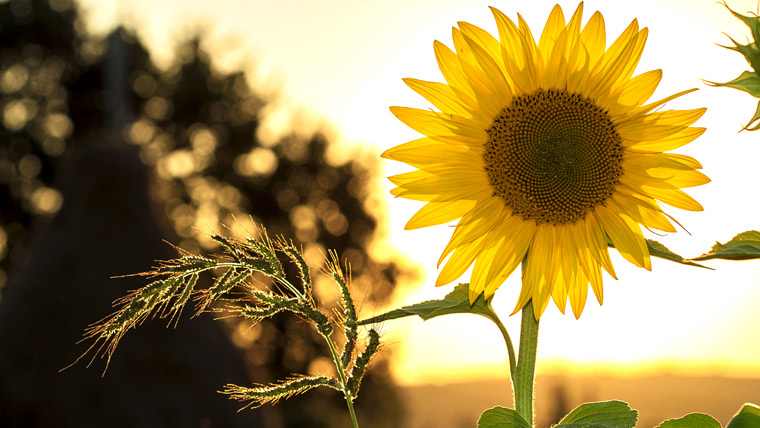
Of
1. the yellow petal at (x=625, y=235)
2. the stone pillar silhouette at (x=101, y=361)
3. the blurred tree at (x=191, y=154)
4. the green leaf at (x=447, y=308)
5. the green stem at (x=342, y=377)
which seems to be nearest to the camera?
the green stem at (x=342, y=377)

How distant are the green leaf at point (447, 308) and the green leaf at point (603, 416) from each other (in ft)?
0.87

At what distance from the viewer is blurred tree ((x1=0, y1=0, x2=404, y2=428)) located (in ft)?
74.2

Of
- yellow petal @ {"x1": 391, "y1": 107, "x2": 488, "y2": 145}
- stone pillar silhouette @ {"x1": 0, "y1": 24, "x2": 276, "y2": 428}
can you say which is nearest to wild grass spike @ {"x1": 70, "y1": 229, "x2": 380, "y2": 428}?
yellow petal @ {"x1": 391, "y1": 107, "x2": 488, "y2": 145}

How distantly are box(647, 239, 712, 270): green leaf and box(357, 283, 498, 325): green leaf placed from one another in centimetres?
36

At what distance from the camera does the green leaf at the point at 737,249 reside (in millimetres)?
1451

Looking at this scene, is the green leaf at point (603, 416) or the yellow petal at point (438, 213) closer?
the green leaf at point (603, 416)

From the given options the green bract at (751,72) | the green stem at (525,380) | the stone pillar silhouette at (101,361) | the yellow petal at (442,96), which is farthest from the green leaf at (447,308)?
the stone pillar silhouette at (101,361)

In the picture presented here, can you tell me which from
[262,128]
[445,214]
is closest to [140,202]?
[445,214]

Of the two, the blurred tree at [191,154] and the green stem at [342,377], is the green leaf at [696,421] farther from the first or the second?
the blurred tree at [191,154]

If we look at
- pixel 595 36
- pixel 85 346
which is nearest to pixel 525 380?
pixel 595 36

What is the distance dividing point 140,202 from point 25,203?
14424 millimetres

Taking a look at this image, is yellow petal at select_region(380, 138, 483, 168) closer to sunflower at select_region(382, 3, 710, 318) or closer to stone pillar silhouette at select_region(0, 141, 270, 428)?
sunflower at select_region(382, 3, 710, 318)

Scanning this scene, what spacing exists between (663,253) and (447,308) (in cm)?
44

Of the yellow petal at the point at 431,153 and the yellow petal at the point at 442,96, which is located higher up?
the yellow petal at the point at 442,96
